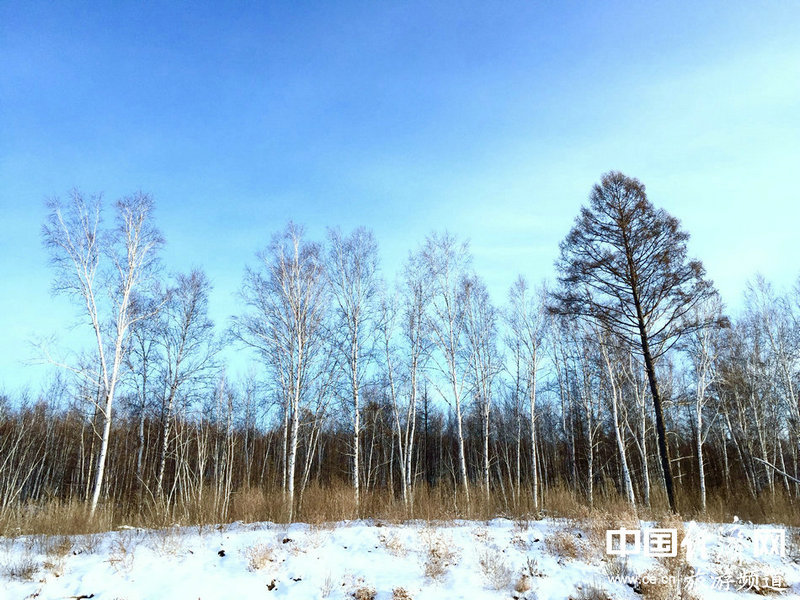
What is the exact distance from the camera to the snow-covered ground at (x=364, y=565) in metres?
6.83

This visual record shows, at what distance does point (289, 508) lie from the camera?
438 inches

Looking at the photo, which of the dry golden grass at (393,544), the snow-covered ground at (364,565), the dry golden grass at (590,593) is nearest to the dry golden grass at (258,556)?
the snow-covered ground at (364,565)

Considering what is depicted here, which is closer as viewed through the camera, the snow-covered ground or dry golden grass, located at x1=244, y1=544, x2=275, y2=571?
the snow-covered ground

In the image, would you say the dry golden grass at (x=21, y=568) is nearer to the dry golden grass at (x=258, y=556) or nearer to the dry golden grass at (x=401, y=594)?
the dry golden grass at (x=258, y=556)

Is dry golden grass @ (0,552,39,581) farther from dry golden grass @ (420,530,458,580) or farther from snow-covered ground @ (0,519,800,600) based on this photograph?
dry golden grass @ (420,530,458,580)

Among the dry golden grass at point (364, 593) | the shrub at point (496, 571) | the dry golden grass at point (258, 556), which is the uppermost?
the dry golden grass at point (258, 556)

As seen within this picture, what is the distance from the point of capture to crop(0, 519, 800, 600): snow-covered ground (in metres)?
6.83

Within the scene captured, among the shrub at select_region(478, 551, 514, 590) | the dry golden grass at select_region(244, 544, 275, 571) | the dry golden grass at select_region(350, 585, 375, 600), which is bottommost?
the dry golden grass at select_region(350, 585, 375, 600)

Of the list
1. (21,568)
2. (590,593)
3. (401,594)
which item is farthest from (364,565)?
(21,568)

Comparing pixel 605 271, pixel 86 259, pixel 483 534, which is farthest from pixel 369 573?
pixel 86 259

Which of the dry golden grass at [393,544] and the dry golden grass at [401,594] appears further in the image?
the dry golden grass at [393,544]

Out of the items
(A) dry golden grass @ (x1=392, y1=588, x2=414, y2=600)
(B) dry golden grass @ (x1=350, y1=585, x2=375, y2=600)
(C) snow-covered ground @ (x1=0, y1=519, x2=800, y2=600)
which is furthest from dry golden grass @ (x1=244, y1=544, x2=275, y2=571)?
(A) dry golden grass @ (x1=392, y1=588, x2=414, y2=600)

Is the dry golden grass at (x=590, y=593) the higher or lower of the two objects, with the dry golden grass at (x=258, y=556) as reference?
lower

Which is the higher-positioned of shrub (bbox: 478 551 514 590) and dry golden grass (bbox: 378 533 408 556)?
dry golden grass (bbox: 378 533 408 556)
